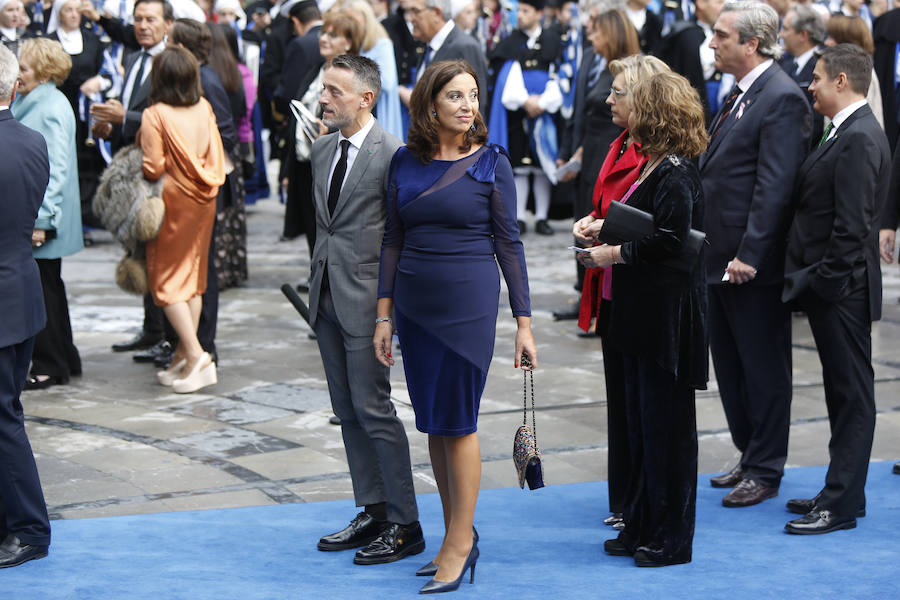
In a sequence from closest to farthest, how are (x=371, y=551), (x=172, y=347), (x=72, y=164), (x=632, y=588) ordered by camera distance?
(x=632, y=588) → (x=371, y=551) → (x=72, y=164) → (x=172, y=347)

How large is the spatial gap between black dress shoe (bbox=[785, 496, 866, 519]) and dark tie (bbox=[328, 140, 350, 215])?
215 centimetres

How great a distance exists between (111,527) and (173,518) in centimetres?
24

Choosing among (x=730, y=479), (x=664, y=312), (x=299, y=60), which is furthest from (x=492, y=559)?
(x=299, y=60)

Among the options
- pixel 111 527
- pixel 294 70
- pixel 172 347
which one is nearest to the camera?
pixel 111 527

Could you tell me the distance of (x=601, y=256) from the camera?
14.2ft

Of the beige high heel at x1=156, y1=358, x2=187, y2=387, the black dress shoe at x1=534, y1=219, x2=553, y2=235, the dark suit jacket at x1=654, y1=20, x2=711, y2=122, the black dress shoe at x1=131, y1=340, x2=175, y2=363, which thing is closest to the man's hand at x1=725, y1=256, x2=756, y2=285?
the dark suit jacket at x1=654, y1=20, x2=711, y2=122

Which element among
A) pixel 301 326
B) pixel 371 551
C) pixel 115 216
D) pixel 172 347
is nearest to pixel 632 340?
pixel 371 551

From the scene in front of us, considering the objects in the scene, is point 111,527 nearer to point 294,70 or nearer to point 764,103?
point 764,103

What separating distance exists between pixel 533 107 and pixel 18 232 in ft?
25.5

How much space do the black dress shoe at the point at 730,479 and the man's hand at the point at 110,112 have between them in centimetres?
385

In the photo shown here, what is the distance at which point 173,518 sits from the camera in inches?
191

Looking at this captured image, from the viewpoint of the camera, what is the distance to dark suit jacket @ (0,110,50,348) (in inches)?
169

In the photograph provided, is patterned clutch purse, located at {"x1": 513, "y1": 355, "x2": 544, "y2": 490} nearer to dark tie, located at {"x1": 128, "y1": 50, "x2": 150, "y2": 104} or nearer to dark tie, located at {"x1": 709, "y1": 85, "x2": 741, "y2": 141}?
dark tie, located at {"x1": 709, "y1": 85, "x2": 741, "y2": 141}

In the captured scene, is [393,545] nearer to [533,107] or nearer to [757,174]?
[757,174]
